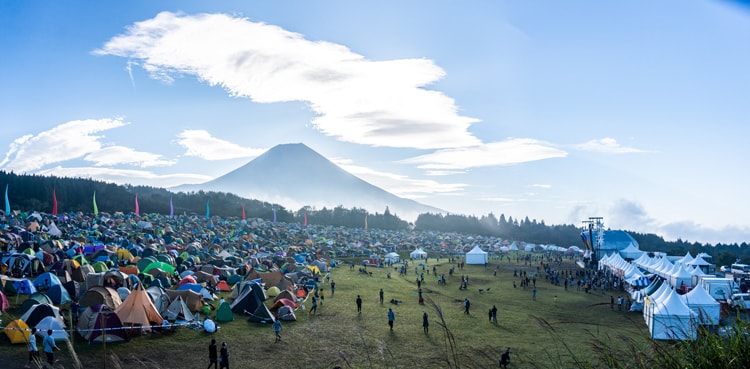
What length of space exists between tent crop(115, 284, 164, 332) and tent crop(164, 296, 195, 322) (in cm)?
120

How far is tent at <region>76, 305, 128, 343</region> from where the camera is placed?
14883 millimetres

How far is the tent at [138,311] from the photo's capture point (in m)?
15.9

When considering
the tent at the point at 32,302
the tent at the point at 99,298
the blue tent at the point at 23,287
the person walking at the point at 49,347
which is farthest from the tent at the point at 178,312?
the blue tent at the point at 23,287

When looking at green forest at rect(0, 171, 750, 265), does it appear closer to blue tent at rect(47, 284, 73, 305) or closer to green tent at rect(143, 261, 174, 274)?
green tent at rect(143, 261, 174, 274)

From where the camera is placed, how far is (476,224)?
4875 inches

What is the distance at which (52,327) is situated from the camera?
14602mm

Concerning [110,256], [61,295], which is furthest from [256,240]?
[61,295]

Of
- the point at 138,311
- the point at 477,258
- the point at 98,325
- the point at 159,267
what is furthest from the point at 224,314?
the point at 477,258

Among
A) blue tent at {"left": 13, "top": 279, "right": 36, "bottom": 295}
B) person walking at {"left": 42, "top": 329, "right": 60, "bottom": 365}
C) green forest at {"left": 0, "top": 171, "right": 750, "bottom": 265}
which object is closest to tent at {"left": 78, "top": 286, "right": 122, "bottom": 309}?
blue tent at {"left": 13, "top": 279, "right": 36, "bottom": 295}

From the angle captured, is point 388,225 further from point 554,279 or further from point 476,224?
point 554,279

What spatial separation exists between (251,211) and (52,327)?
3533 inches

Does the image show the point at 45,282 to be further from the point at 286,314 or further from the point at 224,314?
the point at 286,314

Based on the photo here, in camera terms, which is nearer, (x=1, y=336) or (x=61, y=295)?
(x=1, y=336)

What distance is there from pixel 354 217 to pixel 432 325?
295 ft
